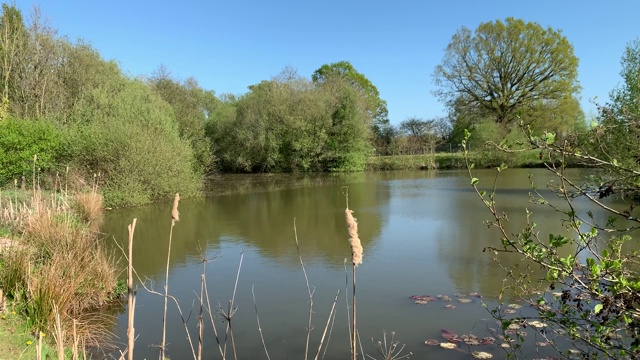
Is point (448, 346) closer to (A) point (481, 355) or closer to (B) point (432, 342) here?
(B) point (432, 342)

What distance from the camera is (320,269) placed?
7699mm

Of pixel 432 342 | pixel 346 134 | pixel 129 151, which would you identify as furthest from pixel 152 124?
pixel 346 134

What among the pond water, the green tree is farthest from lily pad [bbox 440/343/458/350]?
the green tree

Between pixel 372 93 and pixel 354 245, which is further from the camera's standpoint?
pixel 372 93

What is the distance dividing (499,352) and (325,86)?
31168 mm

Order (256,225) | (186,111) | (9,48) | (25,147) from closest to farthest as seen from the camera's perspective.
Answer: (256,225) < (25,147) < (9,48) < (186,111)

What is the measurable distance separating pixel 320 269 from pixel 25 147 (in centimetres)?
1220

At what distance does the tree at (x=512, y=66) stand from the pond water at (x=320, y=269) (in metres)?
18.2

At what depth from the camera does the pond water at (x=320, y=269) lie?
16.5ft

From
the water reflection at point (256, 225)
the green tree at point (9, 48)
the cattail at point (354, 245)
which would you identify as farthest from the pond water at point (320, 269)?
the green tree at point (9, 48)

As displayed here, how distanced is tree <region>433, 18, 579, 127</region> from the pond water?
18207 mm

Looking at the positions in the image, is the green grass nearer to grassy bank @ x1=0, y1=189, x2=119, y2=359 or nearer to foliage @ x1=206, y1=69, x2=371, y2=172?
grassy bank @ x1=0, y1=189, x2=119, y2=359

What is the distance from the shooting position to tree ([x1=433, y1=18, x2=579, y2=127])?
31547 mm

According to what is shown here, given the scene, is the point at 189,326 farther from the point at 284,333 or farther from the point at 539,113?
the point at 539,113
